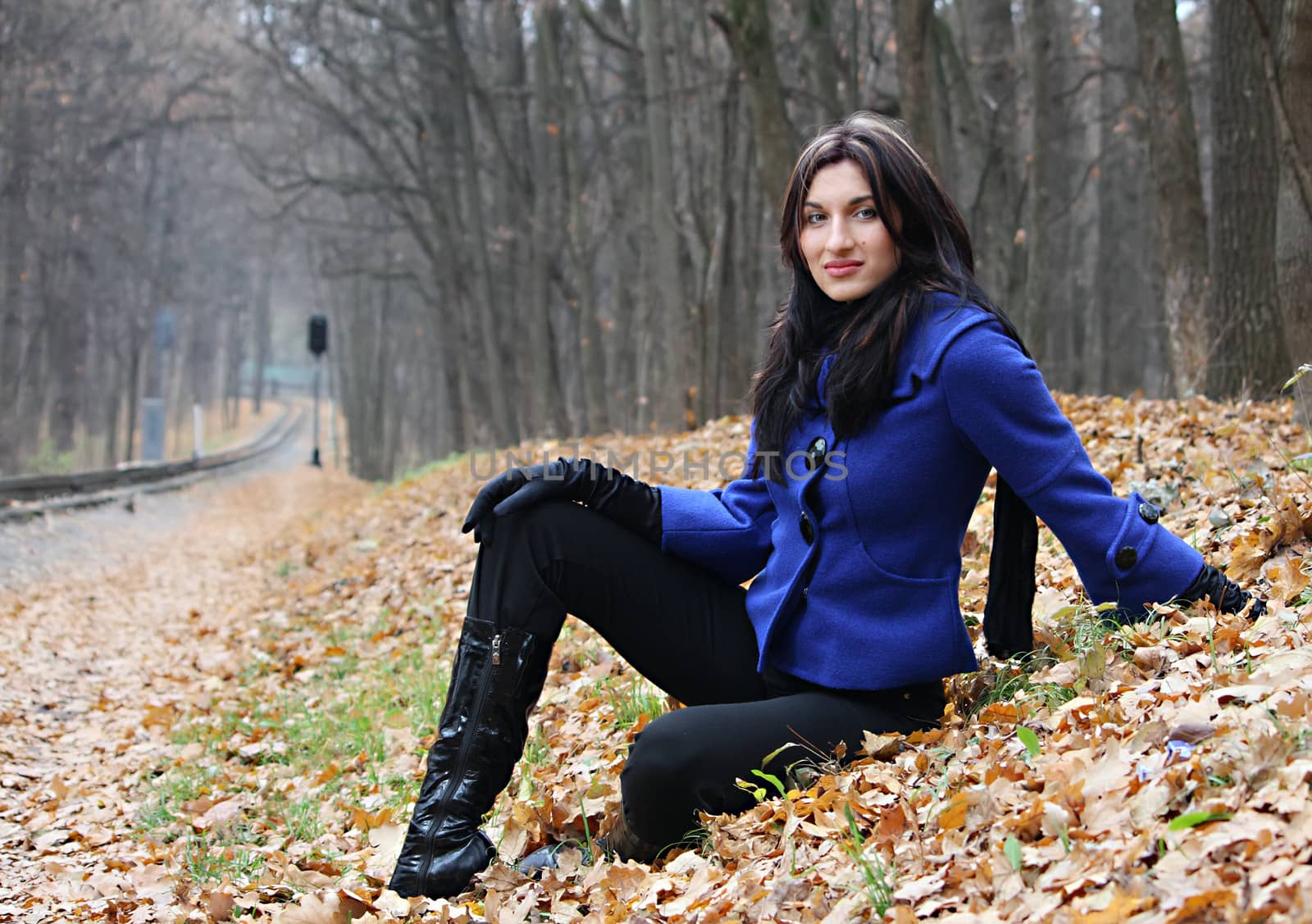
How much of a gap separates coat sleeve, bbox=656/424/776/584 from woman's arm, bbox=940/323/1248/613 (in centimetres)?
69

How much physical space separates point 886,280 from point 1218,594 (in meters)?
1.15

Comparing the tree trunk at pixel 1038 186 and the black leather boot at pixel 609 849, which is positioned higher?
the tree trunk at pixel 1038 186

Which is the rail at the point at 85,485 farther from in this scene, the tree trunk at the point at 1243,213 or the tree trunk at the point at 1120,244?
the tree trunk at the point at 1120,244

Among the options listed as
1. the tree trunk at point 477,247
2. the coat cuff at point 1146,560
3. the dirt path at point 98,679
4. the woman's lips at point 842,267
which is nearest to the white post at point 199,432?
the tree trunk at point 477,247

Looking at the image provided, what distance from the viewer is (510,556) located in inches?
118

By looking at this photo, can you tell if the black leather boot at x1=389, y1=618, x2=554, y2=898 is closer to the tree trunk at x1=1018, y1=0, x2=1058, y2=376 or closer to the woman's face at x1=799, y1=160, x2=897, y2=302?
the woman's face at x1=799, y1=160, x2=897, y2=302

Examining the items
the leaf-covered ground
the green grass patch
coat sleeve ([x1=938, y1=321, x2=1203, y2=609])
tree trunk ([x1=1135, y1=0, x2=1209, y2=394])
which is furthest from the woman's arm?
tree trunk ([x1=1135, y1=0, x2=1209, y2=394])

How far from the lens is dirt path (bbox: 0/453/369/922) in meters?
3.77

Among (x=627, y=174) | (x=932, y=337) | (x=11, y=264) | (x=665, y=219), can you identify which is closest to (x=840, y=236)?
(x=932, y=337)

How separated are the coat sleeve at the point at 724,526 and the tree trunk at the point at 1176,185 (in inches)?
Result: 222

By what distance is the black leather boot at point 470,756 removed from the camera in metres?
2.86

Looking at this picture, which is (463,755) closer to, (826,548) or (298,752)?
(826,548)

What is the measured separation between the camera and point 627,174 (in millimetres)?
20203

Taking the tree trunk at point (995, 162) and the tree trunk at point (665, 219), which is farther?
the tree trunk at point (665, 219)
